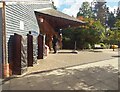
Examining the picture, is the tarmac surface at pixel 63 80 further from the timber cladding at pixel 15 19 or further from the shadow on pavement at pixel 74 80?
the timber cladding at pixel 15 19

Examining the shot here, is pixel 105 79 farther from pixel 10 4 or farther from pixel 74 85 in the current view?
pixel 10 4

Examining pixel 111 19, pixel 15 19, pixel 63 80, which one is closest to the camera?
pixel 63 80

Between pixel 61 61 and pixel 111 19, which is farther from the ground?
pixel 111 19

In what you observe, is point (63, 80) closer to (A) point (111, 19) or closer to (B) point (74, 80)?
(B) point (74, 80)

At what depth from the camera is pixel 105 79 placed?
31.6 ft

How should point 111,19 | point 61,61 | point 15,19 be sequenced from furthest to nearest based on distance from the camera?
point 111,19, point 61,61, point 15,19

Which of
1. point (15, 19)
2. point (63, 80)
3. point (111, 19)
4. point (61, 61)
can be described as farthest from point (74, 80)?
point (111, 19)

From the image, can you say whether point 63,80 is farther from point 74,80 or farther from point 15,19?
point 15,19

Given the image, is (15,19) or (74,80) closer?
(74,80)

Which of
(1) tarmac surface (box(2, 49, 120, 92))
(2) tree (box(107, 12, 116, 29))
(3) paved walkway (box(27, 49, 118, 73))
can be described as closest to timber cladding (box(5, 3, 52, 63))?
(1) tarmac surface (box(2, 49, 120, 92))

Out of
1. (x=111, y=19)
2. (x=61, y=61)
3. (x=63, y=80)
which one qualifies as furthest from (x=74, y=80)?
(x=111, y=19)

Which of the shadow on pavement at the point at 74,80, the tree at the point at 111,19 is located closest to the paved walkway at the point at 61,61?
the shadow on pavement at the point at 74,80

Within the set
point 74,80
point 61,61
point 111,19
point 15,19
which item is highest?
point 111,19

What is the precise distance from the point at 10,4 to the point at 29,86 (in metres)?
3.91
